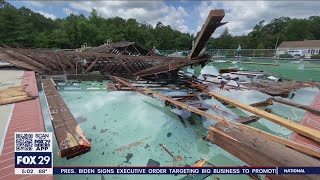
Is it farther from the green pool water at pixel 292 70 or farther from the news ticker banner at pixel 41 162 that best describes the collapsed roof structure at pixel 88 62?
the news ticker banner at pixel 41 162

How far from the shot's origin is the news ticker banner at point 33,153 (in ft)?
7.90

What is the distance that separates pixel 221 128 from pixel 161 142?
1530 mm

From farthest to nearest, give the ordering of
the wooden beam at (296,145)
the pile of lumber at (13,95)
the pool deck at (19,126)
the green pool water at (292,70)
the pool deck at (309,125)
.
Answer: the green pool water at (292,70) < the pile of lumber at (13,95) < the pool deck at (309,125) < the wooden beam at (296,145) < the pool deck at (19,126)

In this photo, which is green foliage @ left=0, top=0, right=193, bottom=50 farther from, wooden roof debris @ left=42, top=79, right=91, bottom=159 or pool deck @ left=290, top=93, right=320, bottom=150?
pool deck @ left=290, top=93, right=320, bottom=150

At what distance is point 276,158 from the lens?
2.68m

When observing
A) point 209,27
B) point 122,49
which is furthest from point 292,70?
point 209,27

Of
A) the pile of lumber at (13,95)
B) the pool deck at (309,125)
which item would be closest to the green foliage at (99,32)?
the pool deck at (309,125)

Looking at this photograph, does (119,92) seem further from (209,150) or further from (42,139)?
(42,139)

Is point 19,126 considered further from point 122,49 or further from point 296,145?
point 122,49

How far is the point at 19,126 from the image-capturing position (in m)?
3.29

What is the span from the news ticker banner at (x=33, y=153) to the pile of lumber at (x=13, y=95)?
1961mm

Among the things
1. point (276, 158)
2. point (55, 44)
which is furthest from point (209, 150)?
point (55, 44)

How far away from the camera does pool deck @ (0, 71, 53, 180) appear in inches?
90.3

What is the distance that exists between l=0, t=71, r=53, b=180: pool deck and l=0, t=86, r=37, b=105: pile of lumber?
24 cm
